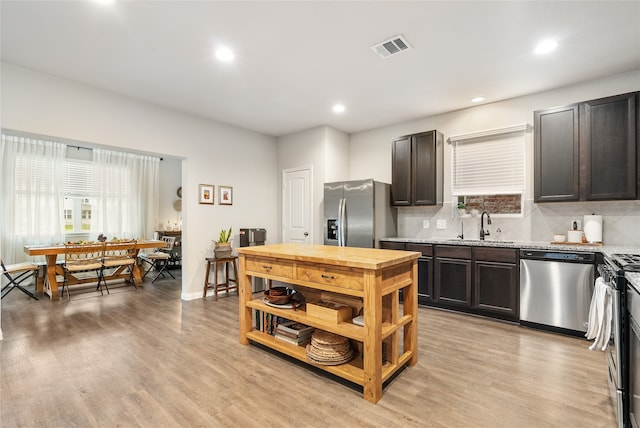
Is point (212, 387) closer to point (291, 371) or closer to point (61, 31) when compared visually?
point (291, 371)

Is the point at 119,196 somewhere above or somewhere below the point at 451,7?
below

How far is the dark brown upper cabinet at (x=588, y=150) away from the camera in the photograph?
3.08 m

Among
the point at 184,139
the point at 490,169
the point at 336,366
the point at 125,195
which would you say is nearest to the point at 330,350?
the point at 336,366

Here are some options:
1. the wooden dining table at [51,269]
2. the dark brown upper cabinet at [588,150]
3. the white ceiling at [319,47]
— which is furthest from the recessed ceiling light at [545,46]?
the wooden dining table at [51,269]

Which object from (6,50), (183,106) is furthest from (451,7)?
(6,50)

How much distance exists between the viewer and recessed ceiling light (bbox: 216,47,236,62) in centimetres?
293

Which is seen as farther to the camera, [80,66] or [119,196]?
[119,196]

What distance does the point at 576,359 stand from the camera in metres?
2.60

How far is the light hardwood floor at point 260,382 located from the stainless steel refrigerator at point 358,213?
1538 mm

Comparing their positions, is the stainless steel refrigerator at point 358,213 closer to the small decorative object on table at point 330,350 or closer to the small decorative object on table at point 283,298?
the small decorative object on table at point 283,298

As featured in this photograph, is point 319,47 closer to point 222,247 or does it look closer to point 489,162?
point 489,162

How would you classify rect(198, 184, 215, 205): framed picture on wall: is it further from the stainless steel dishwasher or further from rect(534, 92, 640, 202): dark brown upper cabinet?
rect(534, 92, 640, 202): dark brown upper cabinet

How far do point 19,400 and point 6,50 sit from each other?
10.2 ft

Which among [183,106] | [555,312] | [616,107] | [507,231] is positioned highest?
[183,106]
